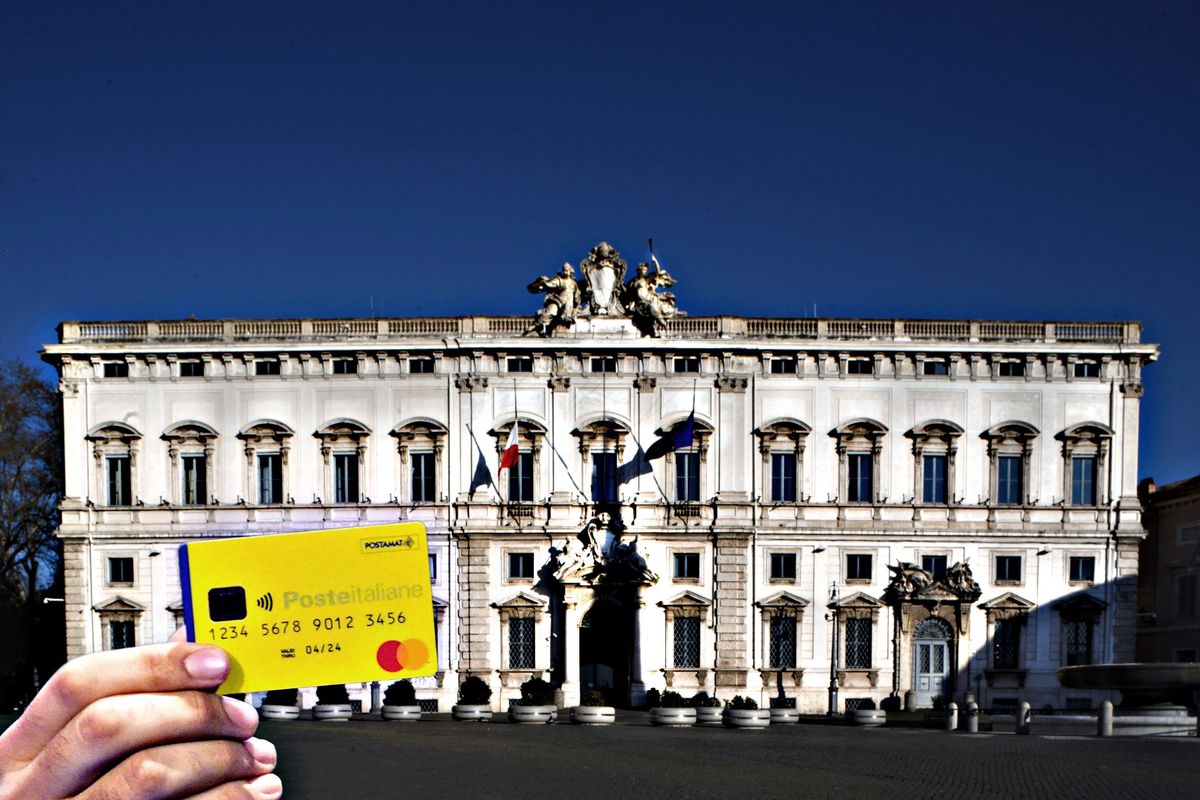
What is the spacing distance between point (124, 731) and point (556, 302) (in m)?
37.4

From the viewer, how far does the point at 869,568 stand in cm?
4009

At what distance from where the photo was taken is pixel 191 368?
41.1m

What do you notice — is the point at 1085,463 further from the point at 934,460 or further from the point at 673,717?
the point at 673,717

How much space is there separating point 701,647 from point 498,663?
7.07 m

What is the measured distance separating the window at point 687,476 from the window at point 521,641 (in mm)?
6869

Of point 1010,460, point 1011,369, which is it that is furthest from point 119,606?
point 1011,369

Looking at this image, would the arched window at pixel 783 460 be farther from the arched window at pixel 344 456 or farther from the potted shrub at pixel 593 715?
the arched window at pixel 344 456

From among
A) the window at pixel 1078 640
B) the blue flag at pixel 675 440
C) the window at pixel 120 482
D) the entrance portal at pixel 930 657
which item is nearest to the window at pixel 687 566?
the blue flag at pixel 675 440

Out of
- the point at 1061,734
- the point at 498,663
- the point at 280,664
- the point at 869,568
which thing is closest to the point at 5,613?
the point at 498,663

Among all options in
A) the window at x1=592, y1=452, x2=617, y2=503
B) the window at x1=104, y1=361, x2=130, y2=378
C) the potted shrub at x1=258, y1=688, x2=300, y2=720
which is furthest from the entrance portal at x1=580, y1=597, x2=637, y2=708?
the window at x1=104, y1=361, x2=130, y2=378

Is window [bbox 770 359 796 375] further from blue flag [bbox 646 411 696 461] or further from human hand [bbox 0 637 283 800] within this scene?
human hand [bbox 0 637 283 800]

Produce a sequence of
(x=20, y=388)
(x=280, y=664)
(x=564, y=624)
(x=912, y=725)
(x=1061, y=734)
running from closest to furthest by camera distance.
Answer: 1. (x=280, y=664)
2. (x=1061, y=734)
3. (x=912, y=725)
4. (x=564, y=624)
5. (x=20, y=388)

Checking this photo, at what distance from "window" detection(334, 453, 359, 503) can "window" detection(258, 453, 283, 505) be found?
1974mm

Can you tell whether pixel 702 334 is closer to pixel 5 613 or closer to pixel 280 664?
pixel 5 613
